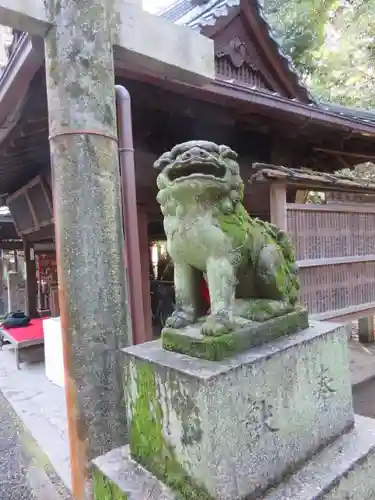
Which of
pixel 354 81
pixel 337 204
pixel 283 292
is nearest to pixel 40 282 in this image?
pixel 337 204

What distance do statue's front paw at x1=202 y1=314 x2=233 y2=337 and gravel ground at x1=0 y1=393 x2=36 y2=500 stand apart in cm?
227

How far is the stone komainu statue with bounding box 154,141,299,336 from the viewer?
1661 millimetres

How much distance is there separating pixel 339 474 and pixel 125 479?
1044 millimetres

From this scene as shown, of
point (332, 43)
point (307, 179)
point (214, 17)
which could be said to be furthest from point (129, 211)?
point (332, 43)

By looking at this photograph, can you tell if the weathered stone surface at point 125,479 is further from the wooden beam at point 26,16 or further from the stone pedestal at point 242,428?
the wooden beam at point 26,16

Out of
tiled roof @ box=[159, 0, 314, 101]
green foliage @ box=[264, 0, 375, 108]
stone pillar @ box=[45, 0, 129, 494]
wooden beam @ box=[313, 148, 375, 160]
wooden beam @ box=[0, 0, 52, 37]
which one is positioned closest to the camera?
wooden beam @ box=[0, 0, 52, 37]

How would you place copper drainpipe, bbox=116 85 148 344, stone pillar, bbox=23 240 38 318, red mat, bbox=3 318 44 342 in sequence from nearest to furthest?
copper drainpipe, bbox=116 85 148 344 → red mat, bbox=3 318 44 342 → stone pillar, bbox=23 240 38 318

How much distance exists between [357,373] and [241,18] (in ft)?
17.9

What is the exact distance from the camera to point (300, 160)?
538 centimetres

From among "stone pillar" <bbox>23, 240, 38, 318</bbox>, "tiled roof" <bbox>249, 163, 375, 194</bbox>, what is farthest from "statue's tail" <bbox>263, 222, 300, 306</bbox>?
"stone pillar" <bbox>23, 240, 38, 318</bbox>

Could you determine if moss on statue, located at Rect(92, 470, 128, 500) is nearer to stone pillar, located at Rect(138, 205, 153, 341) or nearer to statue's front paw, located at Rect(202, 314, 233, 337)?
statue's front paw, located at Rect(202, 314, 233, 337)

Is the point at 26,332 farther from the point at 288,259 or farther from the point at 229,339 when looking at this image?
the point at 229,339

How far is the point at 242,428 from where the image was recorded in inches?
60.7

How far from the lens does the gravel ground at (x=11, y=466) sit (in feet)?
9.27
